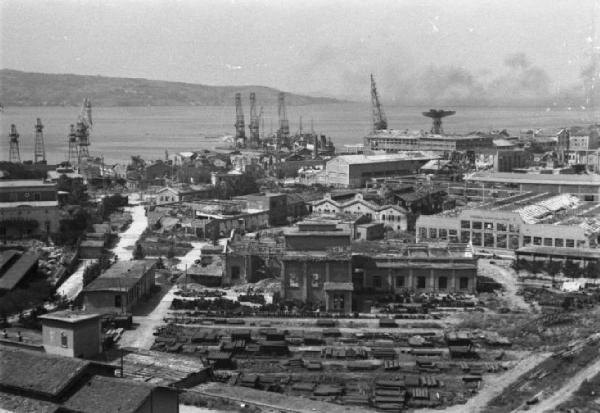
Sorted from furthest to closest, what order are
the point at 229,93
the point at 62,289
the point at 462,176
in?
the point at 229,93 < the point at 462,176 < the point at 62,289

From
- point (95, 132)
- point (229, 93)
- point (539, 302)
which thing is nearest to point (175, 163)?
point (539, 302)

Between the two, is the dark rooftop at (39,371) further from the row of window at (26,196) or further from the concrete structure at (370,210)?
the concrete structure at (370,210)

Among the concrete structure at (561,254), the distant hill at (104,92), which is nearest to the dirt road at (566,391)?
the concrete structure at (561,254)

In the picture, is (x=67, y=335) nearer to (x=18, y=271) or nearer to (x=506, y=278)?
(x=18, y=271)

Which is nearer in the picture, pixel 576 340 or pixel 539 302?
pixel 576 340

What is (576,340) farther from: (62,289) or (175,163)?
(175,163)

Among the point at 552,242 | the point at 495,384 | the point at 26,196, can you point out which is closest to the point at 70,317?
the point at 495,384
